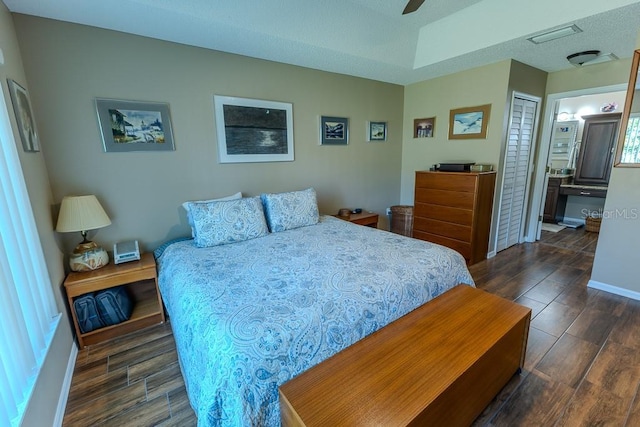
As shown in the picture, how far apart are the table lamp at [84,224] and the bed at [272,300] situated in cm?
43

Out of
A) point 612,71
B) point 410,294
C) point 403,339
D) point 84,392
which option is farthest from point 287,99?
point 612,71

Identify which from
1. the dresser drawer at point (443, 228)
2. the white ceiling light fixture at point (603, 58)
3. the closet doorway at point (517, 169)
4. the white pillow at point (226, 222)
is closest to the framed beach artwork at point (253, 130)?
the white pillow at point (226, 222)

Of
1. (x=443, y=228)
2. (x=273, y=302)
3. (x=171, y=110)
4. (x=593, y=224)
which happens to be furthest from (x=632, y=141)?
(x=171, y=110)

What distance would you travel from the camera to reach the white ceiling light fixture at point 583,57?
9.29 feet

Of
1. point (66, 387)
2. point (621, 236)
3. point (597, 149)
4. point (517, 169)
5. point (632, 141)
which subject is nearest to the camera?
point (66, 387)

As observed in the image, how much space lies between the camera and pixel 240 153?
2.89m

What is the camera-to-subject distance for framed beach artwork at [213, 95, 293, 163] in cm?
276

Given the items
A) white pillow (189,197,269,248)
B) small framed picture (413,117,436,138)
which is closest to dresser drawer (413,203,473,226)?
small framed picture (413,117,436,138)

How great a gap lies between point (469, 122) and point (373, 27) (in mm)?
1699

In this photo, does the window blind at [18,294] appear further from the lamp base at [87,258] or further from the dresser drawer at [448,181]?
the dresser drawer at [448,181]

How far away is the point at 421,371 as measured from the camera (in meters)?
1.22

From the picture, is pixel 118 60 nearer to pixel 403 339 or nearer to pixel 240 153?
pixel 240 153

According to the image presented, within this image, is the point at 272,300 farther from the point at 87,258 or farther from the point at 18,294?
the point at 87,258

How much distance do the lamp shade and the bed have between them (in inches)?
21.5
